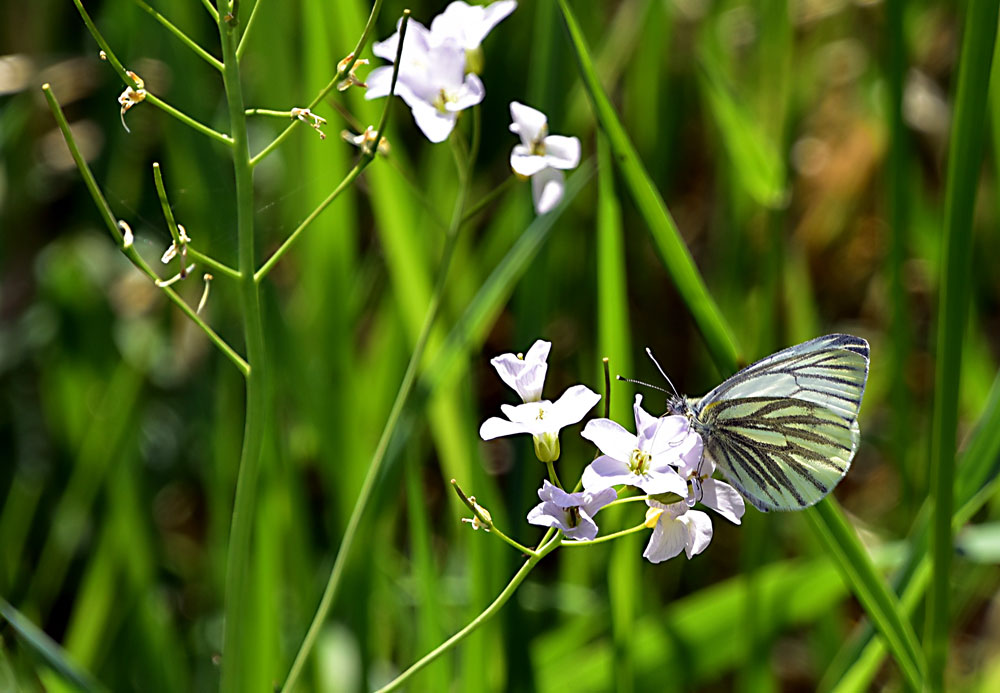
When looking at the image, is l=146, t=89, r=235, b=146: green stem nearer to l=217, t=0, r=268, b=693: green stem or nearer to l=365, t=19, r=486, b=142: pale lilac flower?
l=217, t=0, r=268, b=693: green stem

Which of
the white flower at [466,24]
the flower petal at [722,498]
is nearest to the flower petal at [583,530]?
the flower petal at [722,498]

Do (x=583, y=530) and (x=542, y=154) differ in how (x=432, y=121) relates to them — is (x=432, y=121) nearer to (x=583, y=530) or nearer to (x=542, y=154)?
(x=542, y=154)

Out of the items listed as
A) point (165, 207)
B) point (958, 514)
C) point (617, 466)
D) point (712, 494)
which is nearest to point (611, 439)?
point (617, 466)

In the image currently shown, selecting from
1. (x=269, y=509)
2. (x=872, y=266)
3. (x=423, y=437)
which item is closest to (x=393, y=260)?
(x=269, y=509)

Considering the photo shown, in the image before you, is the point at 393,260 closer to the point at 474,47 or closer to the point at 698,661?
the point at 474,47

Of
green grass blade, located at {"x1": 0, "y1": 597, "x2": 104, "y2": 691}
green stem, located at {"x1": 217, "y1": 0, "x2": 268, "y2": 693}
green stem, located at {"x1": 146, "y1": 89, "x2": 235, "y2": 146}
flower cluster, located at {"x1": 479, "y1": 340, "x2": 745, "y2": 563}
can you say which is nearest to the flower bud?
flower cluster, located at {"x1": 479, "y1": 340, "x2": 745, "y2": 563}

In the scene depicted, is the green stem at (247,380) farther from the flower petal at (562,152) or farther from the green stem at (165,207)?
the flower petal at (562,152)
